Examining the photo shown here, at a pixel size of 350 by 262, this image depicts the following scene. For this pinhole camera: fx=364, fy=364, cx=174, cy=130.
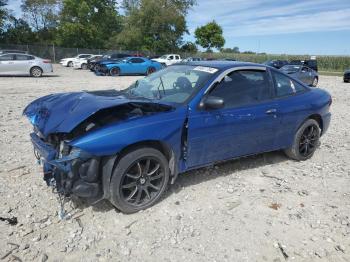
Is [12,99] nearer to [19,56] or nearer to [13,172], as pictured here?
[13,172]

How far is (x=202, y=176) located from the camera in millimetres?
5137

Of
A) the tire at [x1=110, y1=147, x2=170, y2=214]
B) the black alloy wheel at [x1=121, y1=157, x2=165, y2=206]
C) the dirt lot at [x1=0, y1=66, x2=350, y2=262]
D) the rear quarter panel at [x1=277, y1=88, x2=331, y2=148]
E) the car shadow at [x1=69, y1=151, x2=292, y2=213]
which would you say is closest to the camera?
the dirt lot at [x1=0, y1=66, x2=350, y2=262]

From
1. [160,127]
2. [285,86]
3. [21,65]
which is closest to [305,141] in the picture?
[285,86]

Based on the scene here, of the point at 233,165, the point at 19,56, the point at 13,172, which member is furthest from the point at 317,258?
the point at 19,56

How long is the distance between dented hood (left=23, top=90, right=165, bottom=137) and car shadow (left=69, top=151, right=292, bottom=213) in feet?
3.32

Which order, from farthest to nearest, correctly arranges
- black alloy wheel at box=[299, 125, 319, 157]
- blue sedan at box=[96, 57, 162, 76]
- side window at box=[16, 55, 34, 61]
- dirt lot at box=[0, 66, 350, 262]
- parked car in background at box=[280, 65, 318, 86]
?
blue sedan at box=[96, 57, 162, 76]
side window at box=[16, 55, 34, 61]
parked car in background at box=[280, 65, 318, 86]
black alloy wheel at box=[299, 125, 319, 157]
dirt lot at box=[0, 66, 350, 262]

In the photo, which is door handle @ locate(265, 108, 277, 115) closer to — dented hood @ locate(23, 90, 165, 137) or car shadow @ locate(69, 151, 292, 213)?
car shadow @ locate(69, 151, 292, 213)

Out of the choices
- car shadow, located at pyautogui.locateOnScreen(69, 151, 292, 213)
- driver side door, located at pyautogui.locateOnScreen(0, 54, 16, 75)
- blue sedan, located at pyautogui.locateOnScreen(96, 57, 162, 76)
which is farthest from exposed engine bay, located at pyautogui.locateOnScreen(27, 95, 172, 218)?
blue sedan, located at pyautogui.locateOnScreen(96, 57, 162, 76)

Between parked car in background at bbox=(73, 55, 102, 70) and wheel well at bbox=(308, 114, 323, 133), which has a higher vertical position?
parked car in background at bbox=(73, 55, 102, 70)

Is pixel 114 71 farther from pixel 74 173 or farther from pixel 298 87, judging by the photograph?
pixel 74 173

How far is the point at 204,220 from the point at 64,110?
1942 millimetres

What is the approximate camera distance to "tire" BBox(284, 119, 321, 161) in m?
5.75

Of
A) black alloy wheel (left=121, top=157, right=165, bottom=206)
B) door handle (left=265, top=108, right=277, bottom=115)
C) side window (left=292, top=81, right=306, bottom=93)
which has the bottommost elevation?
black alloy wheel (left=121, top=157, right=165, bottom=206)

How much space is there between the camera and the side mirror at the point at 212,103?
429 cm
